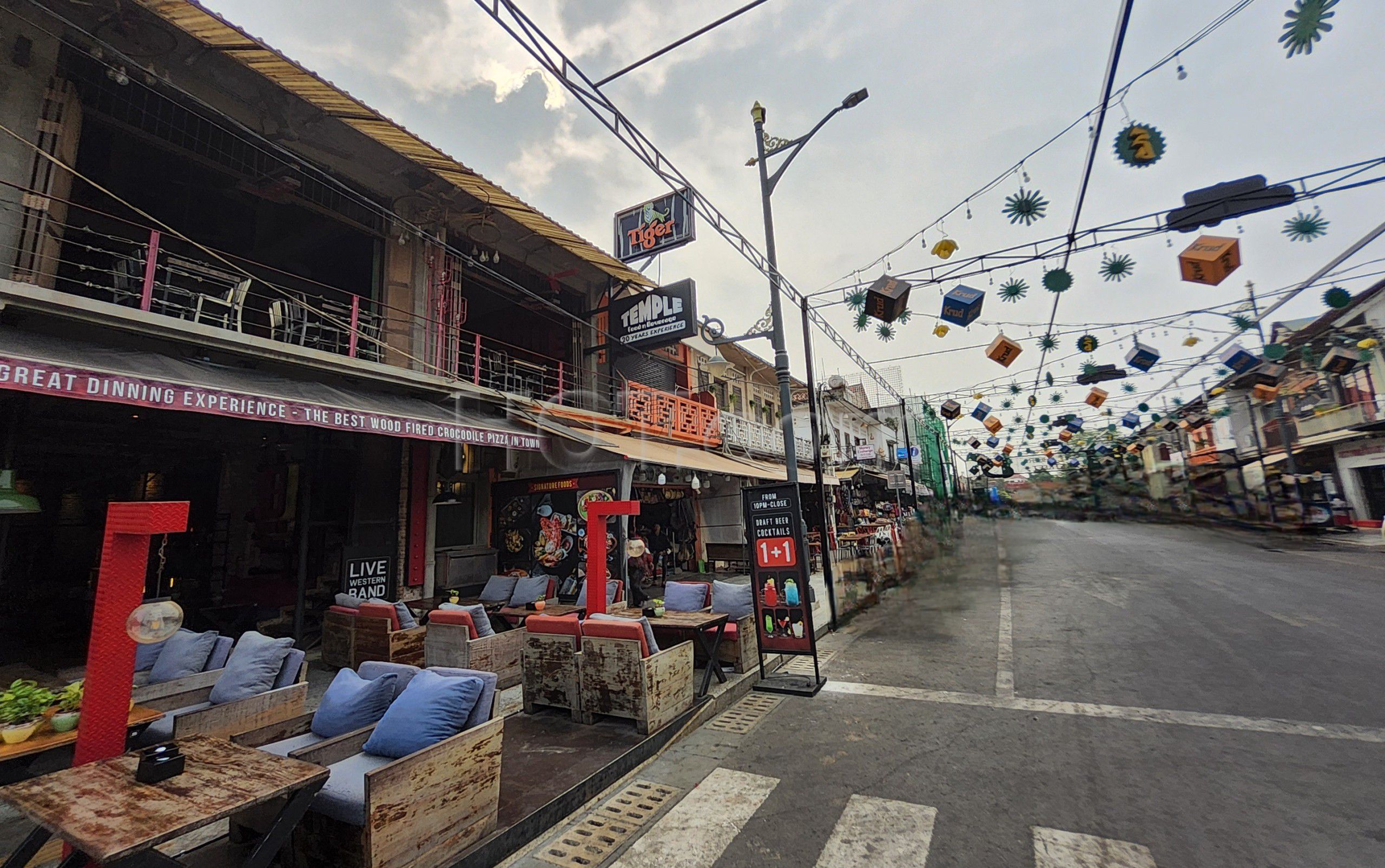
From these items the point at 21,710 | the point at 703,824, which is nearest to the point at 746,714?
the point at 703,824

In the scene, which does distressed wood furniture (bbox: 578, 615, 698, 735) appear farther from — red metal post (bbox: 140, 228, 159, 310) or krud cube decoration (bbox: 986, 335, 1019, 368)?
krud cube decoration (bbox: 986, 335, 1019, 368)

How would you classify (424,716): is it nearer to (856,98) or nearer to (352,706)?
(352,706)

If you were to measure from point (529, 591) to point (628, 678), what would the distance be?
502cm

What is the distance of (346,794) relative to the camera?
2.86 meters

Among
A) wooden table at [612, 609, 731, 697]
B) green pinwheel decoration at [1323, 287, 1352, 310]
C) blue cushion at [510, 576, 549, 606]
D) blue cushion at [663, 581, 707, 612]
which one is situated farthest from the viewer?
blue cushion at [510, 576, 549, 606]

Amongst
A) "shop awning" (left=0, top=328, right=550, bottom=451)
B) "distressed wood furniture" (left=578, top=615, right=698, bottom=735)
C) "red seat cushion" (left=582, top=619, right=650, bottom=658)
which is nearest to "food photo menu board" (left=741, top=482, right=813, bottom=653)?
"distressed wood furniture" (left=578, top=615, right=698, bottom=735)

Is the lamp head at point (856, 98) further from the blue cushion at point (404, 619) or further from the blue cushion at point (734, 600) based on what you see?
the blue cushion at point (404, 619)

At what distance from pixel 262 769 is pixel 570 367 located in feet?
40.7

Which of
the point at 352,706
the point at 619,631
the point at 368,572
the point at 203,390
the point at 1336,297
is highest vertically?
the point at 1336,297

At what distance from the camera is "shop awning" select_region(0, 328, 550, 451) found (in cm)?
472

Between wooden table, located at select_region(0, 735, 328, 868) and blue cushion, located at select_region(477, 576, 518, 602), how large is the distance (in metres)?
6.96

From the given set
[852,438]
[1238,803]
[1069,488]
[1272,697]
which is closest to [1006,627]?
[1272,697]

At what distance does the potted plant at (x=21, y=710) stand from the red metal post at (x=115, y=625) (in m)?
0.86

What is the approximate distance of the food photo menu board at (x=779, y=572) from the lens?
20.5 feet
